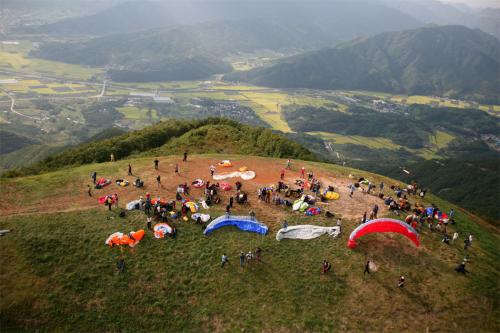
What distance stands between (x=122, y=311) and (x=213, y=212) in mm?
20976

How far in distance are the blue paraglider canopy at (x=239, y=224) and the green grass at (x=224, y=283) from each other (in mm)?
1052

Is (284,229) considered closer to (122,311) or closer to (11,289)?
(122,311)

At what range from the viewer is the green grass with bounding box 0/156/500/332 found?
138 ft

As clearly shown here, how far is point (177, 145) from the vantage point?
11138 cm

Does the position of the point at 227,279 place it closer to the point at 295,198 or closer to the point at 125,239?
the point at 125,239

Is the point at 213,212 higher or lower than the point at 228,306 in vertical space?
higher

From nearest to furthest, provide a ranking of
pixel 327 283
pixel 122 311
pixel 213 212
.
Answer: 1. pixel 122 311
2. pixel 327 283
3. pixel 213 212

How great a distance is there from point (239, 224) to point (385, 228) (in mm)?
21525

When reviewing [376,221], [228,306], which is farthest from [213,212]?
[376,221]

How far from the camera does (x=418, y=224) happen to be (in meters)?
57.2

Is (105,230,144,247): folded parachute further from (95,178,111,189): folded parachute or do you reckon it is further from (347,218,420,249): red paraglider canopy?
(347,218,420,249): red paraglider canopy

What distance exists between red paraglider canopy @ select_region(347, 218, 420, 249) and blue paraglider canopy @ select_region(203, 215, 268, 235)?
1359 centimetres

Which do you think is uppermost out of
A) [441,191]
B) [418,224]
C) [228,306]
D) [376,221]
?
[376,221]

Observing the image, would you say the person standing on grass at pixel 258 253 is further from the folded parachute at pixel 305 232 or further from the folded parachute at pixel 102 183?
the folded parachute at pixel 102 183
